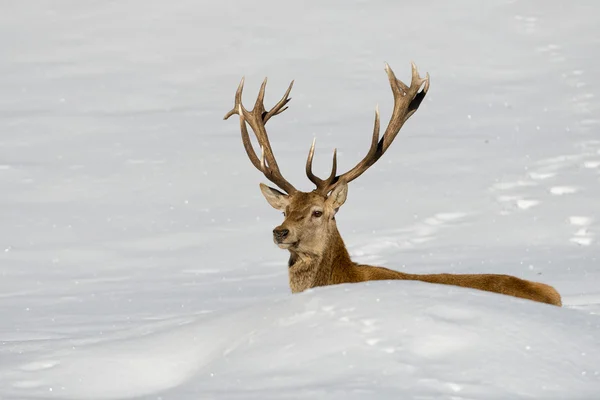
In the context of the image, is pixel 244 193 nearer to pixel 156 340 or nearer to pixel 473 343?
pixel 156 340

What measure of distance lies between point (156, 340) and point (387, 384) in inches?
76.8

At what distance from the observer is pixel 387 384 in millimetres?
5711

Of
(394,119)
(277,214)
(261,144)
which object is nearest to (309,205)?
(261,144)

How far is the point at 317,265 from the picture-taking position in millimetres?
8688

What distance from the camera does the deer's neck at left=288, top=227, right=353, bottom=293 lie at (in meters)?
8.68

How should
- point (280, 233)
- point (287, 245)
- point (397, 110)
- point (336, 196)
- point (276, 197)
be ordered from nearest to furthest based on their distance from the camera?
point (280, 233)
point (287, 245)
point (336, 196)
point (276, 197)
point (397, 110)

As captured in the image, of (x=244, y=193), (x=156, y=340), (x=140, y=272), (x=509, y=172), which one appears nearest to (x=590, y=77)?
(x=509, y=172)

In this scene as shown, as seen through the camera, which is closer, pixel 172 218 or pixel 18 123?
pixel 172 218

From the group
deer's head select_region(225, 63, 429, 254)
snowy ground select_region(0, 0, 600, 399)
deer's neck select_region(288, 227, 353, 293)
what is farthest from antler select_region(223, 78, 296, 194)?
snowy ground select_region(0, 0, 600, 399)

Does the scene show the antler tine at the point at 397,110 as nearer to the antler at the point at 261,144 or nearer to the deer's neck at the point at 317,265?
the antler at the point at 261,144

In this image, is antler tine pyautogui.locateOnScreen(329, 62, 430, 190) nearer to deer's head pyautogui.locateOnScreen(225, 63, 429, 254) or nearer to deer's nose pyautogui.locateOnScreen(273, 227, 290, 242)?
deer's head pyautogui.locateOnScreen(225, 63, 429, 254)

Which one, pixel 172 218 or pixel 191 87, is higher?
pixel 191 87

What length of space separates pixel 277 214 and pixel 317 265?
8592 mm

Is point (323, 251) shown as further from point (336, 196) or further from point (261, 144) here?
point (261, 144)
